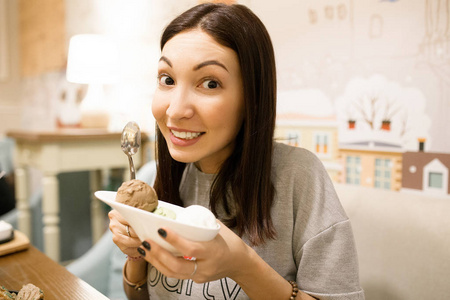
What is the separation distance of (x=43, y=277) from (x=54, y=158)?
125 centimetres

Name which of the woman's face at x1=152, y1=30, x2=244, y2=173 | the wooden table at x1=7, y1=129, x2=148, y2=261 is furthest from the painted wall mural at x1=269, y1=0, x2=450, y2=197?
the wooden table at x1=7, y1=129, x2=148, y2=261

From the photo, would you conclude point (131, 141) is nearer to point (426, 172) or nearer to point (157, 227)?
point (157, 227)

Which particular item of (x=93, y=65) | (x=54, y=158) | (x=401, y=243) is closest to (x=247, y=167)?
(x=401, y=243)

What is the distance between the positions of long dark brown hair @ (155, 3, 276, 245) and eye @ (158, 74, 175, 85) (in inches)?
3.8

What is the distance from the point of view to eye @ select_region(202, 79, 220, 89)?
714 mm

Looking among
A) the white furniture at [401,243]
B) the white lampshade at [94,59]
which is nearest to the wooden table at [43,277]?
the white furniture at [401,243]

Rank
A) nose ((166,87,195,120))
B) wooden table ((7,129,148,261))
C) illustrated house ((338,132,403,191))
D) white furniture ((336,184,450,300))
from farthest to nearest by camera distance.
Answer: wooden table ((7,129,148,261))
illustrated house ((338,132,403,191))
white furniture ((336,184,450,300))
nose ((166,87,195,120))

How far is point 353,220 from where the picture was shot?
100cm

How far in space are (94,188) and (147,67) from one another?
1.09 meters

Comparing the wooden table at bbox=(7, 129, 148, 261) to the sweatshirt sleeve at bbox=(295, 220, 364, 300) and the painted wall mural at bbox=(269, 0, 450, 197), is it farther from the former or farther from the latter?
the sweatshirt sleeve at bbox=(295, 220, 364, 300)

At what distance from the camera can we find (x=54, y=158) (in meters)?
1.91

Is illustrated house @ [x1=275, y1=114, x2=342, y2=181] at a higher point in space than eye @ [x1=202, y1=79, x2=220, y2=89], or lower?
lower

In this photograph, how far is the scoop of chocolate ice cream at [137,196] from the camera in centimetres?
58

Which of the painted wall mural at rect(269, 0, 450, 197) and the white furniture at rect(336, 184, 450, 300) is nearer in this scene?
the white furniture at rect(336, 184, 450, 300)
